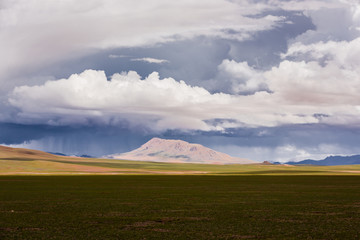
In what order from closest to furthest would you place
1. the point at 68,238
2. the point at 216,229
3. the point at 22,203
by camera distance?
the point at 68,238 → the point at 216,229 → the point at 22,203

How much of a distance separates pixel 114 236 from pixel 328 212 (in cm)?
2111

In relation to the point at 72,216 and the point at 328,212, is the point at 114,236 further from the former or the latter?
the point at 328,212

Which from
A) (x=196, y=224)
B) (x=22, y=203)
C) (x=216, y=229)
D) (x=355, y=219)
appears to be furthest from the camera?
(x=22, y=203)

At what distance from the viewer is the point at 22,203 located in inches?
1815

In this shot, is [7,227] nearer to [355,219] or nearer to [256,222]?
[256,222]

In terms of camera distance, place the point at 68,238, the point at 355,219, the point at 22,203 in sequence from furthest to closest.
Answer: the point at 22,203
the point at 355,219
the point at 68,238

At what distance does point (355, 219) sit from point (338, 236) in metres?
8.19

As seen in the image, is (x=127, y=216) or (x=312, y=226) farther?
(x=127, y=216)

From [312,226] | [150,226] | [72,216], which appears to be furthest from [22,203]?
[312,226]

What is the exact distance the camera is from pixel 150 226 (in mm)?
30109

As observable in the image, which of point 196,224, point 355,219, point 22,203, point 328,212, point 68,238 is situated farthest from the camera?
point 22,203

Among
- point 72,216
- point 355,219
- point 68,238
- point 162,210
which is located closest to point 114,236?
point 68,238

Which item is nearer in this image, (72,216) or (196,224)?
(196,224)

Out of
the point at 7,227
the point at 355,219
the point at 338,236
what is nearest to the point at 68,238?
the point at 7,227
